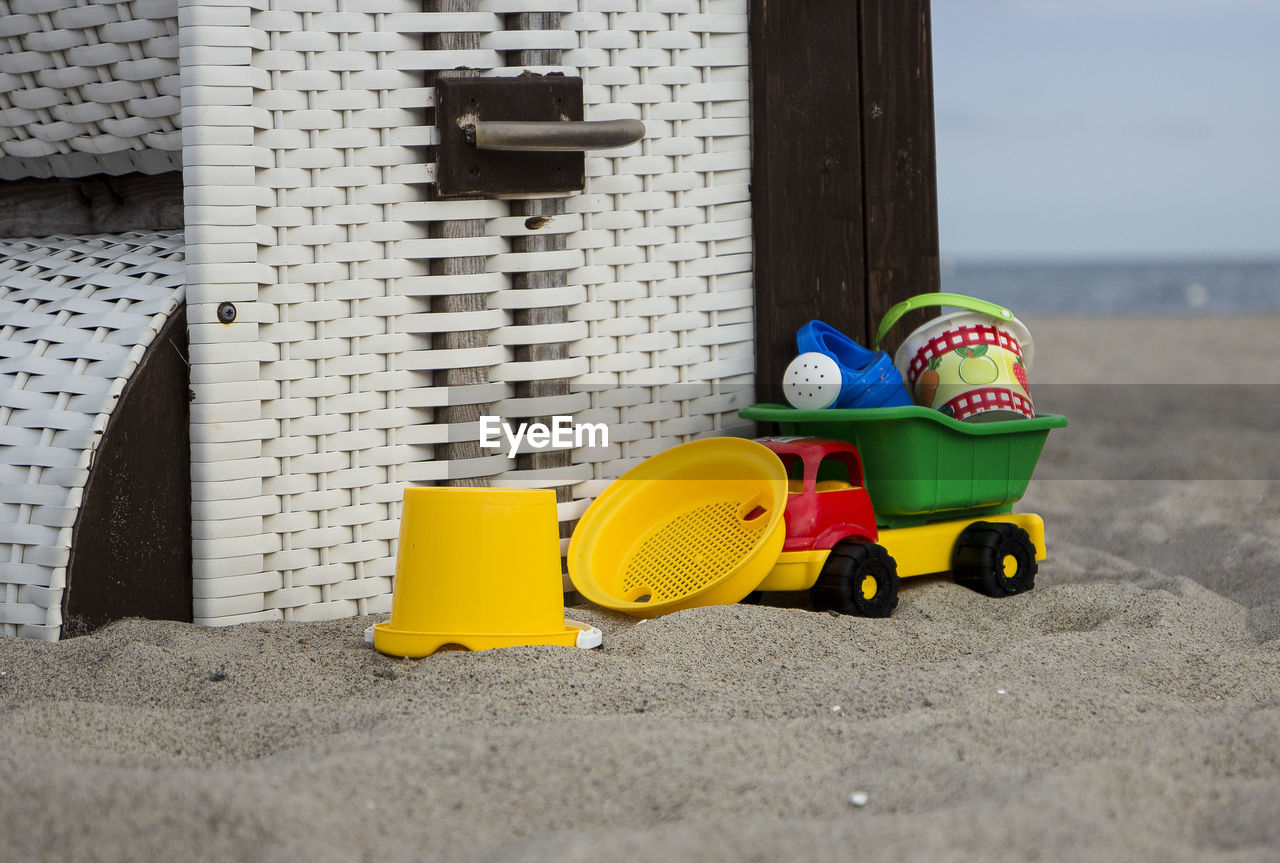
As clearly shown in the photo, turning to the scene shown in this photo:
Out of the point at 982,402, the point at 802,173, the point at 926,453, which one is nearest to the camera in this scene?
the point at 926,453

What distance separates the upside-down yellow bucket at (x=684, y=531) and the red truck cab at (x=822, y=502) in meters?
0.06

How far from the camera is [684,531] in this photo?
2582mm

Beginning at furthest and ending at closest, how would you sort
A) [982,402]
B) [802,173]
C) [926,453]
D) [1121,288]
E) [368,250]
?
[1121,288] → [802,173] → [982,402] → [926,453] → [368,250]

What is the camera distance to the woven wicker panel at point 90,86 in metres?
2.41

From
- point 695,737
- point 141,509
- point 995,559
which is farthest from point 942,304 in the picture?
point 141,509

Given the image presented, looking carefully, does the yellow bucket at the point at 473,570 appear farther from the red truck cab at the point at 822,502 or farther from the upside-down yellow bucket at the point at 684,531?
the red truck cab at the point at 822,502

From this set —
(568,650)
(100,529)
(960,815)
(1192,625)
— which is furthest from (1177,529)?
(100,529)

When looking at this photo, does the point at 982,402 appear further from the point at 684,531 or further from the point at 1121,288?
the point at 1121,288

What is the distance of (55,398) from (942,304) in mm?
1835

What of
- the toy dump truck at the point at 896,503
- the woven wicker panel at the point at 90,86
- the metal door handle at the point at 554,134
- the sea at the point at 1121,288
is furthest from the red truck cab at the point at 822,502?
the sea at the point at 1121,288

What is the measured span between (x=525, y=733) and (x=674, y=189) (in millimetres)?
1464

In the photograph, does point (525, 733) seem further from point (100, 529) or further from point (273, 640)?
point (100, 529)

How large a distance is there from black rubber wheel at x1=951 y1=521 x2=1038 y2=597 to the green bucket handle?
1.55 feet

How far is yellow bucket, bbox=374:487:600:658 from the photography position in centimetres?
205
